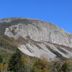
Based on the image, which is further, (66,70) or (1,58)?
(1,58)

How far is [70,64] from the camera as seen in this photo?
94.8 m

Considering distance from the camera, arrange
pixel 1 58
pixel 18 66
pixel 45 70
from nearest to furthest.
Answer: pixel 45 70 → pixel 18 66 → pixel 1 58

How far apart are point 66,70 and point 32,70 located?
10.8 metres

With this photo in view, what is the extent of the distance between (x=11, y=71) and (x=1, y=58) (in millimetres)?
12283

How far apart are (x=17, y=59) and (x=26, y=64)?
6.34m

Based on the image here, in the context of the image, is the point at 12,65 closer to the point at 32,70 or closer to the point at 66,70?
the point at 32,70

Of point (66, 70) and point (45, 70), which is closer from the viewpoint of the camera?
point (45, 70)

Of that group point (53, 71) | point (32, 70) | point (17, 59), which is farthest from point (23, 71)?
point (53, 71)

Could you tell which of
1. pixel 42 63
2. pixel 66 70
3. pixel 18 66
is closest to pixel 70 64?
pixel 66 70

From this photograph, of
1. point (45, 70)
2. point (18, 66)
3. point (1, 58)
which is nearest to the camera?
point (45, 70)

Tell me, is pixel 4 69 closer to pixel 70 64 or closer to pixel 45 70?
pixel 45 70

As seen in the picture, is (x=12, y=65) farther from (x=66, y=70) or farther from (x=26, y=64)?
(x=66, y=70)

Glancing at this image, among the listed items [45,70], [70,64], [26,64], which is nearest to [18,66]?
[26,64]

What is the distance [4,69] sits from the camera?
88750 millimetres
